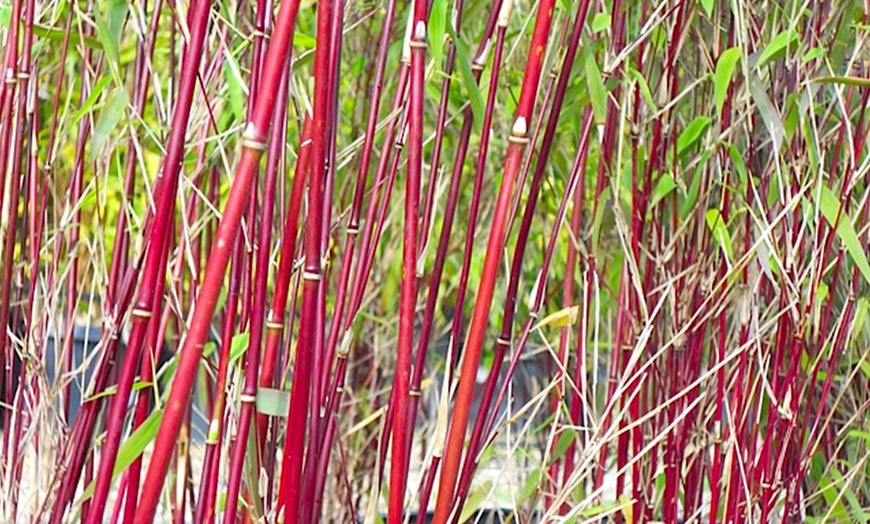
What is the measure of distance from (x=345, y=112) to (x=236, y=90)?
91cm

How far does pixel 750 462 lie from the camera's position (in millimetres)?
921

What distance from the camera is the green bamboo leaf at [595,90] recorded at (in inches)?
29.5

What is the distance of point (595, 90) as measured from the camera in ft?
2.50

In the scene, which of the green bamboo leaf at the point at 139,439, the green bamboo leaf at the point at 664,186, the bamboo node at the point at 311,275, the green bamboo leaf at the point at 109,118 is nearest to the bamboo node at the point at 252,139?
the bamboo node at the point at 311,275

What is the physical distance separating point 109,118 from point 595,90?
1.10ft

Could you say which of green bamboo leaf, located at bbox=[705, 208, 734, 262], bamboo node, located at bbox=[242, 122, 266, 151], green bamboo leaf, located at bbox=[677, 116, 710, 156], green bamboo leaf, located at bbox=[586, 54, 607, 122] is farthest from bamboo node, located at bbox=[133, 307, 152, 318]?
green bamboo leaf, located at bbox=[677, 116, 710, 156]

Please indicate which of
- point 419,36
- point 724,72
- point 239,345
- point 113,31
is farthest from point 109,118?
point 724,72

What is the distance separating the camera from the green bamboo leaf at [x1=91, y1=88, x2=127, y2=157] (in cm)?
73

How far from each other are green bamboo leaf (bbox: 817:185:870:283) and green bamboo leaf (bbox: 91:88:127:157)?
51cm

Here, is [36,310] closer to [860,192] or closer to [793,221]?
[793,221]

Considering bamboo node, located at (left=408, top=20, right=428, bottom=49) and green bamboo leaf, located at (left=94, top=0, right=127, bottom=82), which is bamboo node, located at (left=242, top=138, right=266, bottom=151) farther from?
green bamboo leaf, located at (left=94, top=0, right=127, bottom=82)

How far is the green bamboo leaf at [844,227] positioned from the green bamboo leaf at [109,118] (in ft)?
1.69

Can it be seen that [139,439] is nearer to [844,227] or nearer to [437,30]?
[437,30]

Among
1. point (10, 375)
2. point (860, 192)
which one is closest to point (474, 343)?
point (10, 375)
